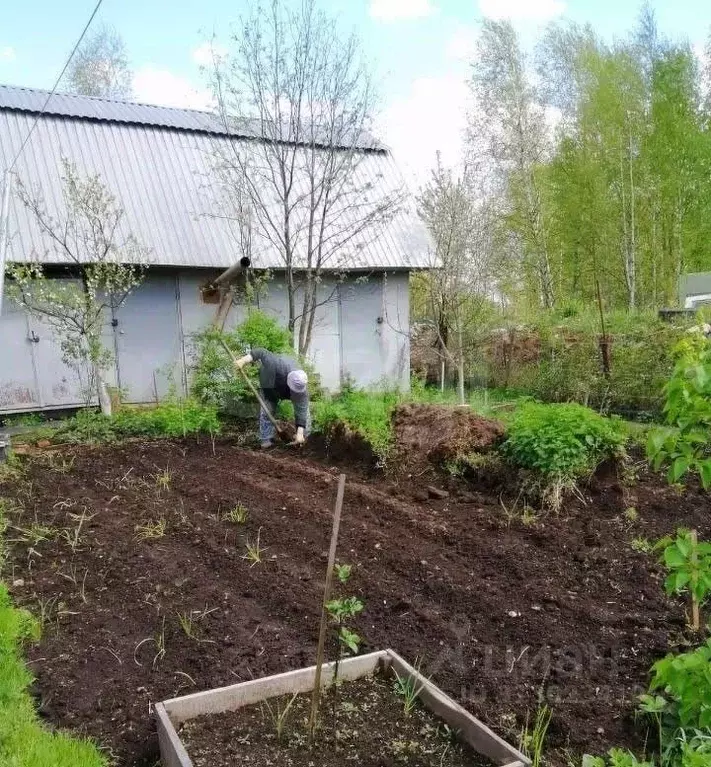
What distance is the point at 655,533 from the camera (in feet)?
15.1

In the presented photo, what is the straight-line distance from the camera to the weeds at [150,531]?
472 cm

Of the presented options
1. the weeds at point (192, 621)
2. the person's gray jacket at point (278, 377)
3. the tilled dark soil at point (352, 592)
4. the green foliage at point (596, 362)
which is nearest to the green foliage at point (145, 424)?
the person's gray jacket at point (278, 377)

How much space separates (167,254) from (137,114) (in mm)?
3523

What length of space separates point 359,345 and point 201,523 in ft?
25.7

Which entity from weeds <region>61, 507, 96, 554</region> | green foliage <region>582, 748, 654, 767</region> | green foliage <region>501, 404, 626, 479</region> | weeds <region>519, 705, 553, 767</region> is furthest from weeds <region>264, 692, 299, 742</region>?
green foliage <region>501, 404, 626, 479</region>

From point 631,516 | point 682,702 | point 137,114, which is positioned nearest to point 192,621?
point 682,702

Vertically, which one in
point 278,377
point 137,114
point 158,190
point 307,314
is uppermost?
point 137,114

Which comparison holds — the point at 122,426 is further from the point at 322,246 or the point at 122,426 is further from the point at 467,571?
the point at 467,571

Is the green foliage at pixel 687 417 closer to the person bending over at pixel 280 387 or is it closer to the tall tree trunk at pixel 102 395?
the person bending over at pixel 280 387

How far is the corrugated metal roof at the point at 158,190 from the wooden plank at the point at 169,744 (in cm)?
858

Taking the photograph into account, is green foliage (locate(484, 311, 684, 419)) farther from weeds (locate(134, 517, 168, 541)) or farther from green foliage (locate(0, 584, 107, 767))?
green foliage (locate(0, 584, 107, 767))

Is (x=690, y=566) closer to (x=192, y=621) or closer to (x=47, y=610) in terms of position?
(x=192, y=621)

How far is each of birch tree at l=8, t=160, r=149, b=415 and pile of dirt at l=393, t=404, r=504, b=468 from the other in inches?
184

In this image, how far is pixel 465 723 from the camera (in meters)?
2.52
